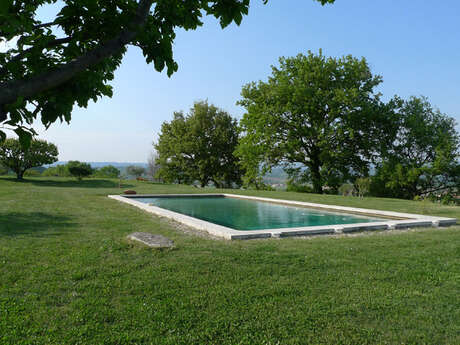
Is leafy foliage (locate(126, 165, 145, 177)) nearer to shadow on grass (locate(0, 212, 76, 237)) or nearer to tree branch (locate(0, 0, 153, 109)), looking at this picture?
shadow on grass (locate(0, 212, 76, 237))

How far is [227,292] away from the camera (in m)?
3.64

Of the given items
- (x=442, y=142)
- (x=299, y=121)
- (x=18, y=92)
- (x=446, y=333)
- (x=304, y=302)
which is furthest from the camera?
(x=299, y=121)

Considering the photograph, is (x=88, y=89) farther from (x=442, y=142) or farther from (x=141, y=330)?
(x=442, y=142)

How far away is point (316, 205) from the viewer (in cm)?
1416

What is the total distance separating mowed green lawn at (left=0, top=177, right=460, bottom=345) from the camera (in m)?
2.80

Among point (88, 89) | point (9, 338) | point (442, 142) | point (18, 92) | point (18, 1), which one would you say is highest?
point (442, 142)

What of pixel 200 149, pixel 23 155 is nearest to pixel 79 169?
pixel 23 155

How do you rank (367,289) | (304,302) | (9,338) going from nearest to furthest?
(9,338), (304,302), (367,289)

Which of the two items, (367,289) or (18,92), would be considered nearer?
(18,92)

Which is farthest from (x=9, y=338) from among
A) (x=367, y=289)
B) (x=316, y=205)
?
Result: (x=316, y=205)

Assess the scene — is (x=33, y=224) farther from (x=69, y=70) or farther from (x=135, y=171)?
(x=135, y=171)

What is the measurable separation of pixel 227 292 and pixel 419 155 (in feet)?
84.6

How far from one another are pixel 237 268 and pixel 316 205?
10.4 metres

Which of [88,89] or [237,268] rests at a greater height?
[88,89]
